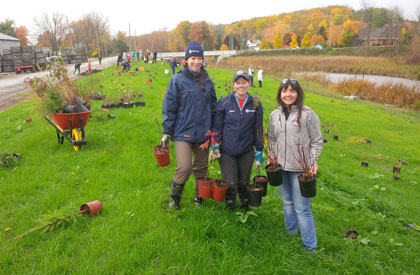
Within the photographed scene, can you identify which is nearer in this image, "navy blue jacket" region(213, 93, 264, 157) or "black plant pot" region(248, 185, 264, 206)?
"black plant pot" region(248, 185, 264, 206)

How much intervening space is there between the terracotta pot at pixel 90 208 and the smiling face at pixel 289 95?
2.61m

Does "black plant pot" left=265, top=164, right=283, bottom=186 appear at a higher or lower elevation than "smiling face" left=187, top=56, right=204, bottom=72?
lower

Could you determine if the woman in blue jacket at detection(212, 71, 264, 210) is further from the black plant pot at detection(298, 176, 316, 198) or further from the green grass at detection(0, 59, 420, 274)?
the black plant pot at detection(298, 176, 316, 198)

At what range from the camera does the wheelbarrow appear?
Result: 5613mm

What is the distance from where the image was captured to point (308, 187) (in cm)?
279

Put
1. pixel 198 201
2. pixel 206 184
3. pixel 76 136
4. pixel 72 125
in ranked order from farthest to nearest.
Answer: pixel 76 136 < pixel 72 125 < pixel 198 201 < pixel 206 184

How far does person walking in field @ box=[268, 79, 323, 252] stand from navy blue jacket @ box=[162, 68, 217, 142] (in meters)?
0.88

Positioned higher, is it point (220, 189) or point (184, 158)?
point (184, 158)

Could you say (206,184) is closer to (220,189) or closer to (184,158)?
(220,189)

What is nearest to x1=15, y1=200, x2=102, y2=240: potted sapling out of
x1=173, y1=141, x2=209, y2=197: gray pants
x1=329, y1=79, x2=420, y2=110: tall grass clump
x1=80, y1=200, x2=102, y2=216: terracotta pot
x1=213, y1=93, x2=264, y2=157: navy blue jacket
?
x1=80, y1=200, x2=102, y2=216: terracotta pot

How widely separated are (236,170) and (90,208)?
1.86 m

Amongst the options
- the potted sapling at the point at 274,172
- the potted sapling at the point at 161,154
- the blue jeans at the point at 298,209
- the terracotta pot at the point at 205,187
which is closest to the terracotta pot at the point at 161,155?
the potted sapling at the point at 161,154

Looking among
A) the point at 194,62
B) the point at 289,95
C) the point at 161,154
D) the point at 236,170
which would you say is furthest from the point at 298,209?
the point at 194,62

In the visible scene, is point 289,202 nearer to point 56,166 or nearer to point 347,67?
point 56,166
